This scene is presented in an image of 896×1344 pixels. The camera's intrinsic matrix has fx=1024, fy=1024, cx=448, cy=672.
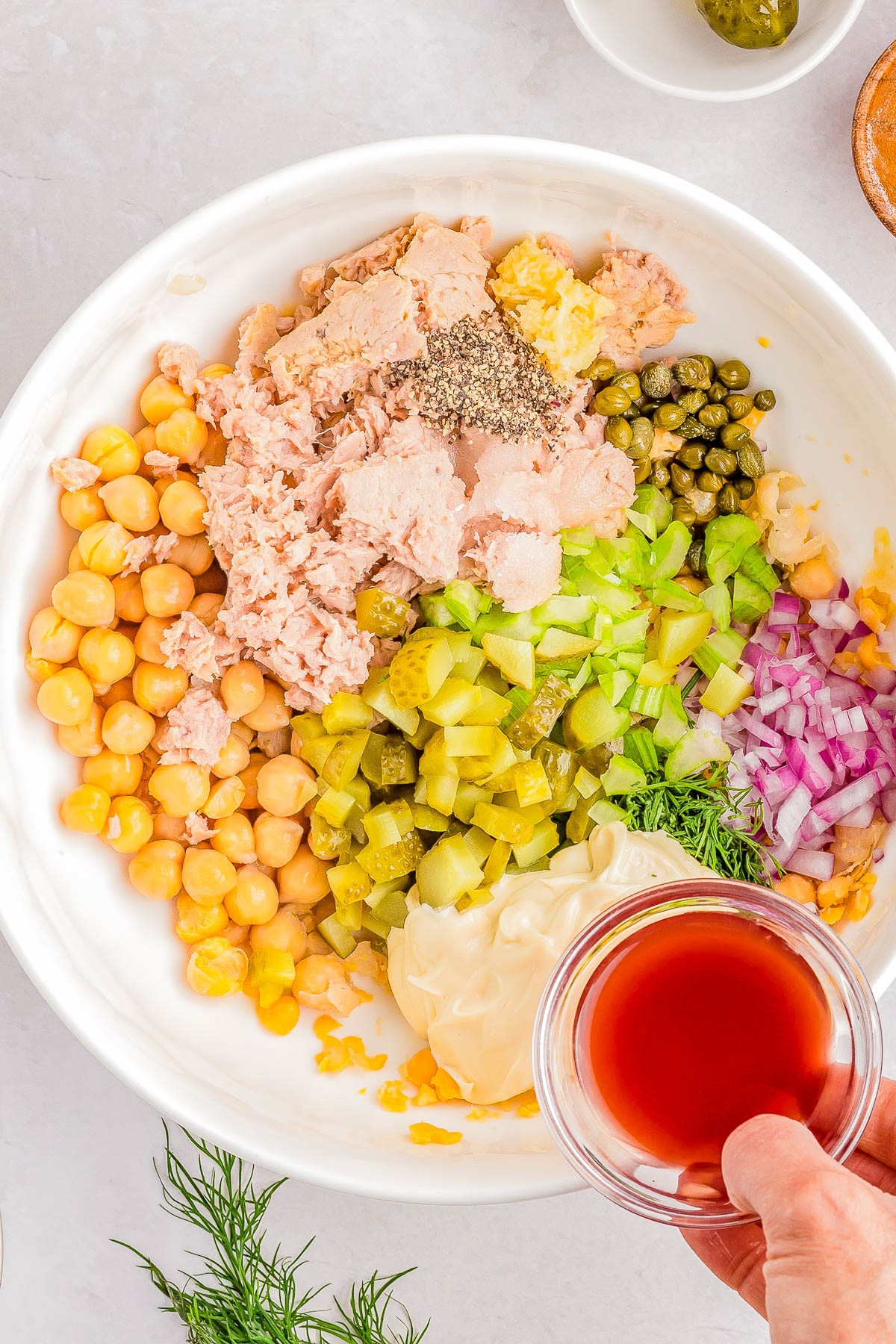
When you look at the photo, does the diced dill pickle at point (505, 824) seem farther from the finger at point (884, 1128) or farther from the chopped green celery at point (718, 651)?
the finger at point (884, 1128)

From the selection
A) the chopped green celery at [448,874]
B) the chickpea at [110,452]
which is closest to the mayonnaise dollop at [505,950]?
the chopped green celery at [448,874]

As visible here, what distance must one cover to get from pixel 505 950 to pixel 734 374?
1.28m

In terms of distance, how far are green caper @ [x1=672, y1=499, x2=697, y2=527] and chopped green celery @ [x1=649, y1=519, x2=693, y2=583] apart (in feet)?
0.09

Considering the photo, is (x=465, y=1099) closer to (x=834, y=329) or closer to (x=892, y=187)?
(x=834, y=329)

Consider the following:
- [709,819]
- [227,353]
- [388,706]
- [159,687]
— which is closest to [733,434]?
[709,819]

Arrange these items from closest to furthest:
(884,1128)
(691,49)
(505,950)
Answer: (884,1128) < (505,950) < (691,49)

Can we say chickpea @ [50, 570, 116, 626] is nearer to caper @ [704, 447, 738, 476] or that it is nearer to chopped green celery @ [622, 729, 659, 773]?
chopped green celery @ [622, 729, 659, 773]

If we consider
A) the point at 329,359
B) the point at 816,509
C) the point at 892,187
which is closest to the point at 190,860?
the point at 329,359

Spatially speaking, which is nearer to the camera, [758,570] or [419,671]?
[419,671]

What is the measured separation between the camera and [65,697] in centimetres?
204

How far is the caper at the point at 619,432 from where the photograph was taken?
214 centimetres

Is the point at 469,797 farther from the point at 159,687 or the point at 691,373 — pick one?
the point at 691,373

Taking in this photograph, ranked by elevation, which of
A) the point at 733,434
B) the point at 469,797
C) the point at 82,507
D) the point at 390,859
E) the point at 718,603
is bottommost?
the point at 390,859

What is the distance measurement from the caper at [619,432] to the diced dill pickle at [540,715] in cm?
52
